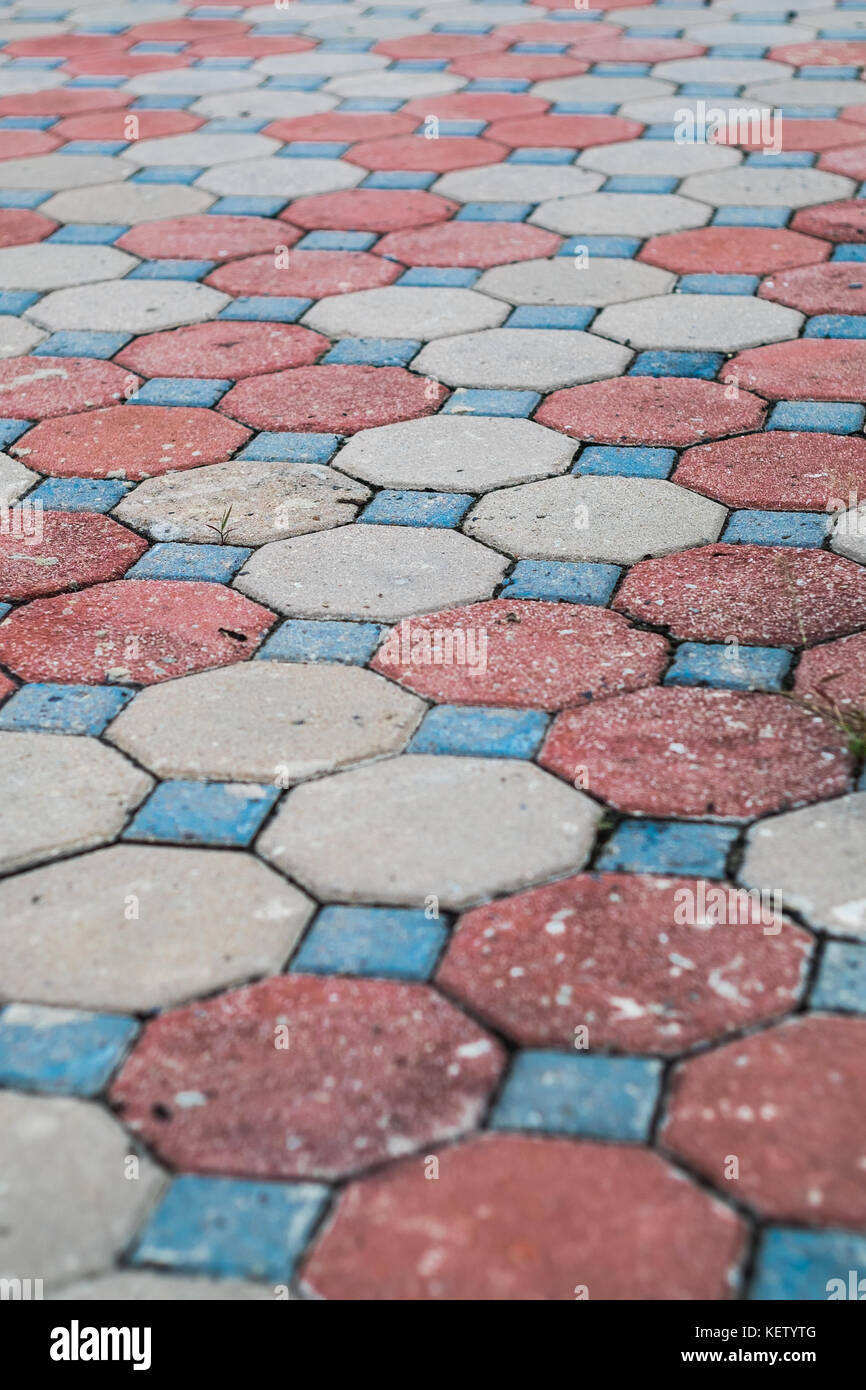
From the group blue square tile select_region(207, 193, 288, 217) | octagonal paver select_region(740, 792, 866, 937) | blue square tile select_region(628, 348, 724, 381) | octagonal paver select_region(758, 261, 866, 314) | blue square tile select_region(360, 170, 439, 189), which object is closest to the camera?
octagonal paver select_region(740, 792, 866, 937)

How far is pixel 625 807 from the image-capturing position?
58.6 inches

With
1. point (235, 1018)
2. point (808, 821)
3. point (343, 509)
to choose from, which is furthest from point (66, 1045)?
point (343, 509)

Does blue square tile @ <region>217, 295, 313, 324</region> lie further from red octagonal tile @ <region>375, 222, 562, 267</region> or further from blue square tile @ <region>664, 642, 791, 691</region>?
blue square tile @ <region>664, 642, 791, 691</region>

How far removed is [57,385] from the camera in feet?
8.43

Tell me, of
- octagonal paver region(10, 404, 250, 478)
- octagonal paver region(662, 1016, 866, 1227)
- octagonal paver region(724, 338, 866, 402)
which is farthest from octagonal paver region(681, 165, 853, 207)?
octagonal paver region(662, 1016, 866, 1227)

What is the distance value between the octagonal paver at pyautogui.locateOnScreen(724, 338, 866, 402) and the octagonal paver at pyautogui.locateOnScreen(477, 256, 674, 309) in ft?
1.25

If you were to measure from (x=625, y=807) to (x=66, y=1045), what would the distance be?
2.03 feet

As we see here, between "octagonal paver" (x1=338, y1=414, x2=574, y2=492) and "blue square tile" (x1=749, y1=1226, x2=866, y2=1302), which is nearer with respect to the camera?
"blue square tile" (x1=749, y1=1226, x2=866, y2=1302)

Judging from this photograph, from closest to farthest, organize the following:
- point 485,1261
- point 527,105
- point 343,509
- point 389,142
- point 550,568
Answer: point 485,1261 → point 550,568 → point 343,509 → point 389,142 → point 527,105

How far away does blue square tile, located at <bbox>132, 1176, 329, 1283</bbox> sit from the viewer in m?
1.03

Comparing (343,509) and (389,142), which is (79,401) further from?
(389,142)

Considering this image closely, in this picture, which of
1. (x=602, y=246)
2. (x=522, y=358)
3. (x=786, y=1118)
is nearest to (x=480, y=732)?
(x=786, y=1118)

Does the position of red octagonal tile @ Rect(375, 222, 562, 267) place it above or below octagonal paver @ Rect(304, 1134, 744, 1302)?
above

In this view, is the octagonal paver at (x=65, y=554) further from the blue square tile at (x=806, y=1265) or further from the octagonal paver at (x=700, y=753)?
the blue square tile at (x=806, y=1265)
